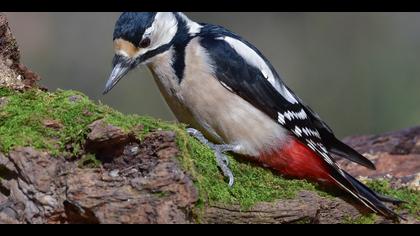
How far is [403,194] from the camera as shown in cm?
344

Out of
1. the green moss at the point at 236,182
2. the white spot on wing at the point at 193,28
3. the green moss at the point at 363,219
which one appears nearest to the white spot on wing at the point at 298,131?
the green moss at the point at 236,182

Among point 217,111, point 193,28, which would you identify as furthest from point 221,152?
point 193,28

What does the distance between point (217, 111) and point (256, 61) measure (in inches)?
15.3

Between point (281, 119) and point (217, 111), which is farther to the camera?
point (281, 119)

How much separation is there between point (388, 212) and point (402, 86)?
15.1 ft

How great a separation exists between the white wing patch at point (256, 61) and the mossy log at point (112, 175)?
77 cm

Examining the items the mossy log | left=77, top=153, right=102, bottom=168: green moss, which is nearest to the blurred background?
the mossy log

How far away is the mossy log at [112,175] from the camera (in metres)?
2.48

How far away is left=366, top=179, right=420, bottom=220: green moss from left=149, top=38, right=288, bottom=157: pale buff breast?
0.52 meters

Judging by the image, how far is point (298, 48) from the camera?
838cm

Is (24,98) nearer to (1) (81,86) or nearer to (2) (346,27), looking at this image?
→ (1) (81,86)

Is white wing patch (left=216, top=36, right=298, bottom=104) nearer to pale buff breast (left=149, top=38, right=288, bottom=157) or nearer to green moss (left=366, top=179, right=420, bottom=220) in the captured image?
pale buff breast (left=149, top=38, right=288, bottom=157)

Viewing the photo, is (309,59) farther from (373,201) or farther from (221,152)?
(373,201)

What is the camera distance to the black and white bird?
351 cm
